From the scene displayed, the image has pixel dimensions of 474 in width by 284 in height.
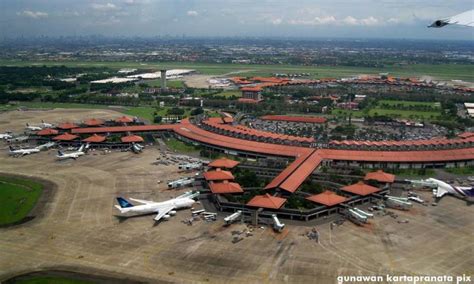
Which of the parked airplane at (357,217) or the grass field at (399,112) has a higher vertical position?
the grass field at (399,112)

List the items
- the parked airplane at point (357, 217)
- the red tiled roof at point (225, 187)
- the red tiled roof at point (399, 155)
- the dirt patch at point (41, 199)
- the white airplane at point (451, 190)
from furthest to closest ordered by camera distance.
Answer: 1. the red tiled roof at point (399, 155)
2. the white airplane at point (451, 190)
3. the red tiled roof at point (225, 187)
4. the dirt patch at point (41, 199)
5. the parked airplane at point (357, 217)

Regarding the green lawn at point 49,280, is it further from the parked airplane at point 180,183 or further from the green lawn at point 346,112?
the green lawn at point 346,112

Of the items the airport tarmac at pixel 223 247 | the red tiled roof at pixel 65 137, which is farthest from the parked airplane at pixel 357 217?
the red tiled roof at pixel 65 137

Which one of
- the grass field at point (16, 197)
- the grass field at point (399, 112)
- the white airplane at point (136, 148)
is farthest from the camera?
the grass field at point (399, 112)

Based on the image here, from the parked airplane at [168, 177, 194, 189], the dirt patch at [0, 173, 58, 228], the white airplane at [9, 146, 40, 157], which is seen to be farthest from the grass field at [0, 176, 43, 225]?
the parked airplane at [168, 177, 194, 189]

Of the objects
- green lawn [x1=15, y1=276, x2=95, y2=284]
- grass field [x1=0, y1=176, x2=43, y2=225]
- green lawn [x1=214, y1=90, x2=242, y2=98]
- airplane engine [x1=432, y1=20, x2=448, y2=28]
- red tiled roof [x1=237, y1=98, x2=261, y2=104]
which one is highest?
airplane engine [x1=432, y1=20, x2=448, y2=28]

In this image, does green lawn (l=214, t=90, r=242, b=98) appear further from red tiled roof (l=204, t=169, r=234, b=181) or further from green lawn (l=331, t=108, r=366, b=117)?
red tiled roof (l=204, t=169, r=234, b=181)

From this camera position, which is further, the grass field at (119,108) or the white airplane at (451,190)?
the grass field at (119,108)

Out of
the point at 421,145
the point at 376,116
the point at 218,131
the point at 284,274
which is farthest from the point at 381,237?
the point at 376,116
